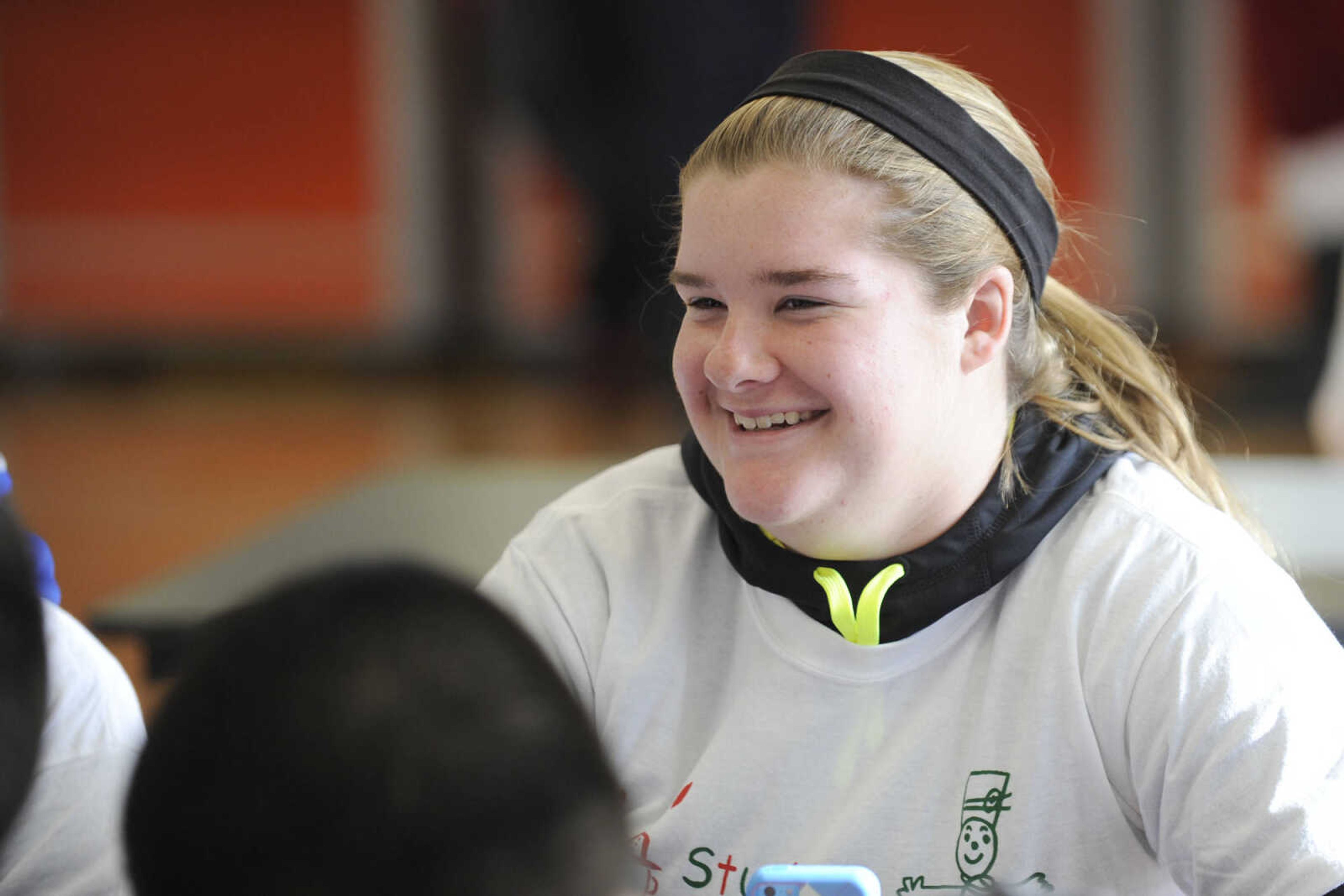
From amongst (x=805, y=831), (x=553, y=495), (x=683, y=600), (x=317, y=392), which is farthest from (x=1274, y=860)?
(x=317, y=392)

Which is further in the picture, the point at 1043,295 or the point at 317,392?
the point at 317,392

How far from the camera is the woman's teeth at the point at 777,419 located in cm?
123

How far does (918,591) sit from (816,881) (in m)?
0.45

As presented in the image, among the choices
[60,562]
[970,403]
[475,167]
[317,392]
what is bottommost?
[317,392]

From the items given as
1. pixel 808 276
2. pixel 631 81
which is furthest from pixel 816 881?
pixel 631 81

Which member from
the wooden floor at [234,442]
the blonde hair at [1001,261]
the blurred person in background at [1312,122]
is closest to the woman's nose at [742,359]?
the blonde hair at [1001,261]

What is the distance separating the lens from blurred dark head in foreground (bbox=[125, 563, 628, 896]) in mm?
540

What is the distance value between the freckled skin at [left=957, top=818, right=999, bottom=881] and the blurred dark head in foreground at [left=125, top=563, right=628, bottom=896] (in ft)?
2.23

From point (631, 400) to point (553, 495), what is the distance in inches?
110

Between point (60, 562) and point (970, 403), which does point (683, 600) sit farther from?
point (60, 562)

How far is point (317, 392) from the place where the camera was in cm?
743

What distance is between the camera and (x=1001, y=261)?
1.29 meters

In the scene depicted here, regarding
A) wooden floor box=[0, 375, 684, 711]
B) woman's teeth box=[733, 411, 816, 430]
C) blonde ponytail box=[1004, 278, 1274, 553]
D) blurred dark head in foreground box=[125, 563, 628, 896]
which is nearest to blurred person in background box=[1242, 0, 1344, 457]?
wooden floor box=[0, 375, 684, 711]

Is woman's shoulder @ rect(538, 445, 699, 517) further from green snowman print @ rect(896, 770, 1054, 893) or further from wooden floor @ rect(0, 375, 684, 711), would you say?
wooden floor @ rect(0, 375, 684, 711)
